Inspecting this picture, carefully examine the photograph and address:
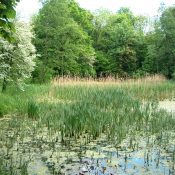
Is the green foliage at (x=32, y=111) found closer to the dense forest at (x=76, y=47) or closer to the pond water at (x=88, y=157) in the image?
the dense forest at (x=76, y=47)

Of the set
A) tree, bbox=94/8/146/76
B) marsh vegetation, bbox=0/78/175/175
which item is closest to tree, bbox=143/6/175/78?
tree, bbox=94/8/146/76

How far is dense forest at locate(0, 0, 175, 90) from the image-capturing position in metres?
14.9

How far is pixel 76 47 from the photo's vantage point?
31.7m

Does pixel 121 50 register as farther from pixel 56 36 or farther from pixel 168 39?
pixel 56 36

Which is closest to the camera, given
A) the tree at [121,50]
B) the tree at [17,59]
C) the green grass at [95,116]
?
the green grass at [95,116]

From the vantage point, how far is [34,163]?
630 cm

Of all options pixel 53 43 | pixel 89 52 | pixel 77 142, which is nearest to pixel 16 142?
pixel 77 142

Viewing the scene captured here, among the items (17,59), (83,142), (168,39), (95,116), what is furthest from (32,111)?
(168,39)

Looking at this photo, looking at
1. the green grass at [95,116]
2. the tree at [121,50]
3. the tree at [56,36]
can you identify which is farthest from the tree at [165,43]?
the green grass at [95,116]

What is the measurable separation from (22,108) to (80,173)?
20.5 feet

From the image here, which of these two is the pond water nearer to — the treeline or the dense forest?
the dense forest

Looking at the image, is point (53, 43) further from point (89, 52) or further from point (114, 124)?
point (114, 124)

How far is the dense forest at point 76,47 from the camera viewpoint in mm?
14945

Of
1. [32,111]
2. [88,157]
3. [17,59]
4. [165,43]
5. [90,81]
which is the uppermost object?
[165,43]
